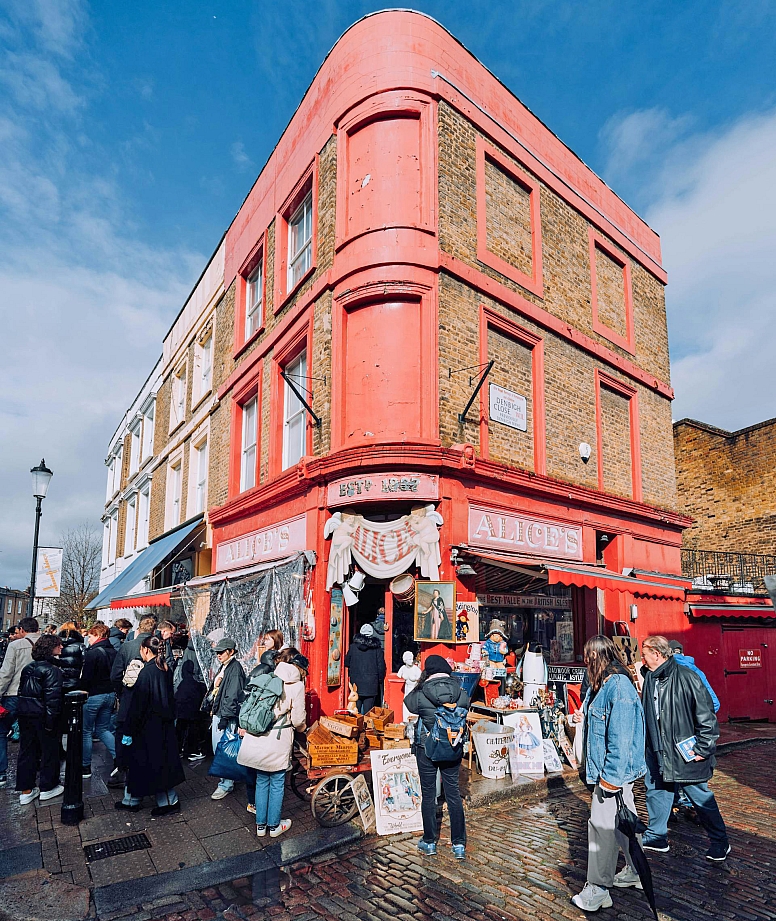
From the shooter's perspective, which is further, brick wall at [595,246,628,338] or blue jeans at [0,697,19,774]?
brick wall at [595,246,628,338]

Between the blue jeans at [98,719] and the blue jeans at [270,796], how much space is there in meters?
3.18

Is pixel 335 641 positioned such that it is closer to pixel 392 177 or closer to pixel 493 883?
pixel 493 883

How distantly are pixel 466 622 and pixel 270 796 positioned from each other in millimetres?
4258

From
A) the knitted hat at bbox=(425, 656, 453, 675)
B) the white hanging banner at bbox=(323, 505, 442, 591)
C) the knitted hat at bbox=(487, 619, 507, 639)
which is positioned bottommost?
the knitted hat at bbox=(425, 656, 453, 675)

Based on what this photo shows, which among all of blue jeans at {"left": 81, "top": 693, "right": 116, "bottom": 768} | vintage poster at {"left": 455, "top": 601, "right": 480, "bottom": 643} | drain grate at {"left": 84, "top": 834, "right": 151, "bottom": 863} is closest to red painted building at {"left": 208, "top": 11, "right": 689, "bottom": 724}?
vintage poster at {"left": 455, "top": 601, "right": 480, "bottom": 643}

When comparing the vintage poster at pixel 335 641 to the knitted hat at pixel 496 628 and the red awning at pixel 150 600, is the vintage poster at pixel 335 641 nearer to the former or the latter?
the knitted hat at pixel 496 628

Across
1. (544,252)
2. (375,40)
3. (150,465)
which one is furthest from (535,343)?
(150,465)

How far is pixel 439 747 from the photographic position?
5859mm

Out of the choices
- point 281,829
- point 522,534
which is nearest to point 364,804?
point 281,829

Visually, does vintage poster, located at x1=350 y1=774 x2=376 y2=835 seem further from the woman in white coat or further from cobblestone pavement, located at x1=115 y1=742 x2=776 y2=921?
the woman in white coat

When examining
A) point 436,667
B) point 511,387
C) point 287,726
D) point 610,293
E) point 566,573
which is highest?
point 610,293

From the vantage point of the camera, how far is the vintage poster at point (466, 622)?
998 centimetres

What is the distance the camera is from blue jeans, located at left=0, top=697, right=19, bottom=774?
26.6 ft

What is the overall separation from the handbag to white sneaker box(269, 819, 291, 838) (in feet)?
3.12
